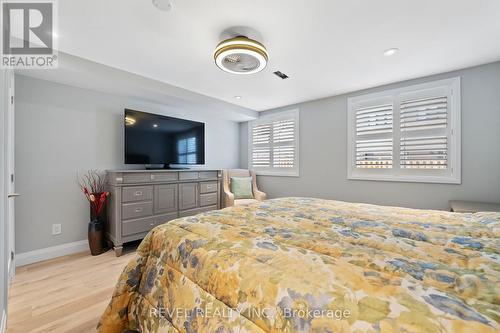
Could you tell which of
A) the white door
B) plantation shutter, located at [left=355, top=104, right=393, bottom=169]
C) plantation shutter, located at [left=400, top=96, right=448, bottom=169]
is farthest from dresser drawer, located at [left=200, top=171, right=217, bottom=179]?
plantation shutter, located at [left=400, top=96, right=448, bottom=169]

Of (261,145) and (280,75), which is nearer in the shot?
(280,75)

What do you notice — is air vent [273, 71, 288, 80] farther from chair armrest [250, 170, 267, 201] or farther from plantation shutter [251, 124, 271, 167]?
chair armrest [250, 170, 267, 201]

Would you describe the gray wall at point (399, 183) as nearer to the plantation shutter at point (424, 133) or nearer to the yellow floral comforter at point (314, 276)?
the plantation shutter at point (424, 133)

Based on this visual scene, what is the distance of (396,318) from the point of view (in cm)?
56

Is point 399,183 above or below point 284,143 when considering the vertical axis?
below

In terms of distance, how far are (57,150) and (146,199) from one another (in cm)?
123

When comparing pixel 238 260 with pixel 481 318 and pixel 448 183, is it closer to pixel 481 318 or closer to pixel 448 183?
pixel 481 318

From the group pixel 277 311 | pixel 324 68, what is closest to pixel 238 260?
pixel 277 311

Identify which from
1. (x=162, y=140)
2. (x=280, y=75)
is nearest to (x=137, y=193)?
(x=162, y=140)

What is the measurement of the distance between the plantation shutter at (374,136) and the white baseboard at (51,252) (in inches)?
165

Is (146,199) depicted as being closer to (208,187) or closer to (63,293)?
(208,187)

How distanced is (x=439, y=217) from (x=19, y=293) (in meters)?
3.59

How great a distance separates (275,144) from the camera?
4.54 meters

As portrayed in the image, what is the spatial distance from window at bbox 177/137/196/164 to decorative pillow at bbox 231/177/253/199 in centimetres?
91
